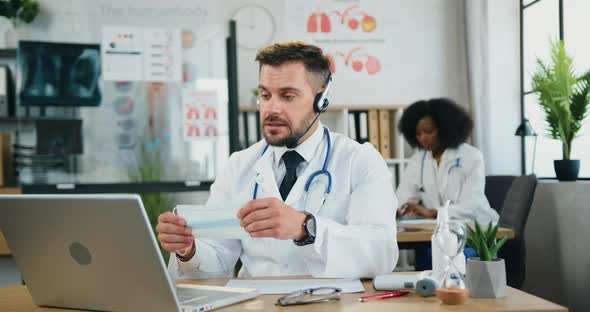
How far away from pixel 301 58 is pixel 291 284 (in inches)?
31.6

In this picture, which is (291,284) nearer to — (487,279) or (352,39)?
(487,279)

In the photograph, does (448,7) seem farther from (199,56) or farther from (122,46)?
(122,46)

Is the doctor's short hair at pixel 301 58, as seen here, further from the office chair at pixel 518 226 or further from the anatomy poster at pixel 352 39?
the anatomy poster at pixel 352 39

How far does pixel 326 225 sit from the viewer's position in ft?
5.55

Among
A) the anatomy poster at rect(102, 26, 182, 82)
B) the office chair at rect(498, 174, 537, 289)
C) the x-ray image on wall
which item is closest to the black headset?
the office chair at rect(498, 174, 537, 289)

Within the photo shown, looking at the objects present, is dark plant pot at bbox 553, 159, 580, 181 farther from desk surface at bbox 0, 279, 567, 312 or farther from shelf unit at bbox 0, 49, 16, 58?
shelf unit at bbox 0, 49, 16, 58

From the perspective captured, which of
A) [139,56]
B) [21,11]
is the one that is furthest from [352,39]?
[21,11]

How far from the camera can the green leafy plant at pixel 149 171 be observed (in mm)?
4781

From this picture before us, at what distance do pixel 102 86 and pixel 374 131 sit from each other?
2239 mm

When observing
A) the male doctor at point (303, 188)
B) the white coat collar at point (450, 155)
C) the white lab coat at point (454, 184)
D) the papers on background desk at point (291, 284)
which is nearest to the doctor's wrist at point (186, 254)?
the male doctor at point (303, 188)

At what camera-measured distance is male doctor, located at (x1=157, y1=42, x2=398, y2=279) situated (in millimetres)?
1743

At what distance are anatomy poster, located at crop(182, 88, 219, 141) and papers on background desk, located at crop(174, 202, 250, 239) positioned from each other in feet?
11.4

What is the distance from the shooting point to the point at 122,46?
16.1 feet

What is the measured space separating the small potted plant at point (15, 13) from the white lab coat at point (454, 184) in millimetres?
3122
